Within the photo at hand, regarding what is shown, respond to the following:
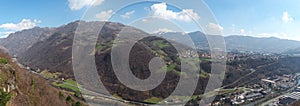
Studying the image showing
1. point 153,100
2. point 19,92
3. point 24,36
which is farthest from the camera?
point 24,36

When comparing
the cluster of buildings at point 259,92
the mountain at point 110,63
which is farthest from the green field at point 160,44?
the cluster of buildings at point 259,92

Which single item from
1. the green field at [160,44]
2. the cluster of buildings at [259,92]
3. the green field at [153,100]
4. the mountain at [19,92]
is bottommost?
the cluster of buildings at [259,92]

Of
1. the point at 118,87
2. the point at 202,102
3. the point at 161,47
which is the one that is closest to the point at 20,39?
the point at 161,47

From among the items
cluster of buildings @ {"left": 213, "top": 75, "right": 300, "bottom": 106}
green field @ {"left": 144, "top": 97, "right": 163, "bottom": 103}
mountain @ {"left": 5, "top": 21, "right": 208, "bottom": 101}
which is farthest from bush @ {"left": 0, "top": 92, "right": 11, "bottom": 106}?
green field @ {"left": 144, "top": 97, "right": 163, "bottom": 103}

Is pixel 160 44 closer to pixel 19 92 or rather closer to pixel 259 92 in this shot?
pixel 259 92

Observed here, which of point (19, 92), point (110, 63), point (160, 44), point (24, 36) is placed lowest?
point (19, 92)

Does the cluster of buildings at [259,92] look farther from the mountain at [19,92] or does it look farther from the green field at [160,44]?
the green field at [160,44]

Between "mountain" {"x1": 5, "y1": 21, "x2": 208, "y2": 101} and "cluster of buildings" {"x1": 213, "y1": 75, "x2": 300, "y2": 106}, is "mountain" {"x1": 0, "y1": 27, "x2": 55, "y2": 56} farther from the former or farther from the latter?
"cluster of buildings" {"x1": 213, "y1": 75, "x2": 300, "y2": 106}

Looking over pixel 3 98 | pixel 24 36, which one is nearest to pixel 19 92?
pixel 3 98

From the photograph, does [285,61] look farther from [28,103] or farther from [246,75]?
[28,103]

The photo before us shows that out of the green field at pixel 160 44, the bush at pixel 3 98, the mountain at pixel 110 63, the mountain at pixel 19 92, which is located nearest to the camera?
the bush at pixel 3 98

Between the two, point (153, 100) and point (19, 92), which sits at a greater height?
point (19, 92)
